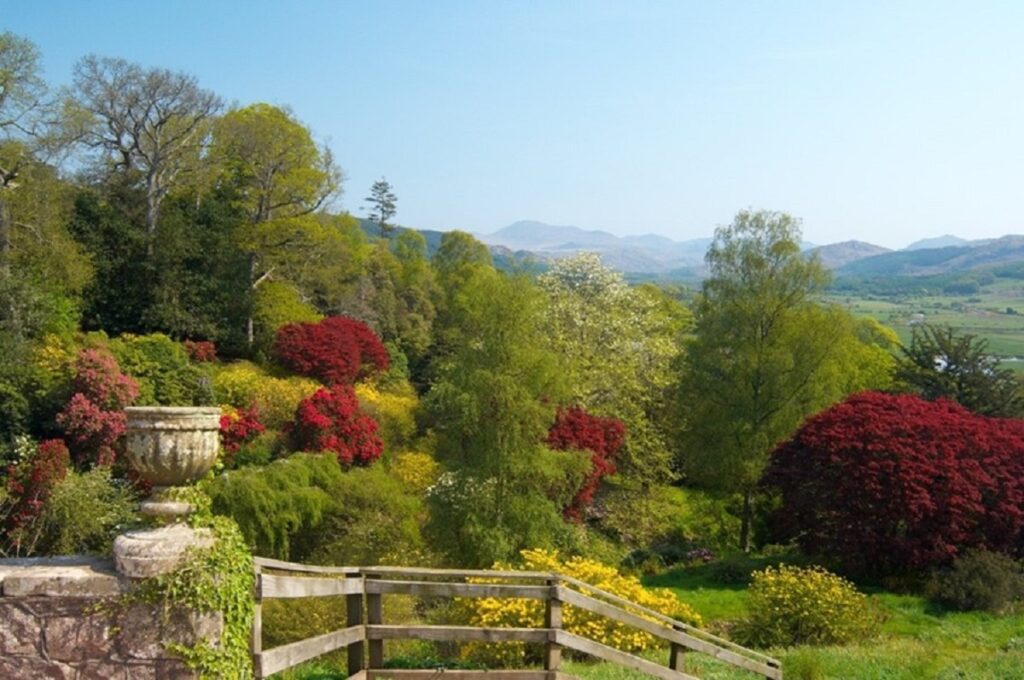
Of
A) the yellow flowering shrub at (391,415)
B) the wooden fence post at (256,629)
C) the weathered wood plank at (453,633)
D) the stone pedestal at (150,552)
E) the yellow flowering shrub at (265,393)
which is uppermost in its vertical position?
the stone pedestal at (150,552)

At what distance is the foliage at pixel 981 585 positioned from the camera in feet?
49.8

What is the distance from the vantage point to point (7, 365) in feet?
67.4

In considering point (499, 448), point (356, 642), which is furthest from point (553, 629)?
point (499, 448)

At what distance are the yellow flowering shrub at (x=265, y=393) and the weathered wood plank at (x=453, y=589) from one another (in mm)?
18435

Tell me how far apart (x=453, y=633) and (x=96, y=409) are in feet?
55.6

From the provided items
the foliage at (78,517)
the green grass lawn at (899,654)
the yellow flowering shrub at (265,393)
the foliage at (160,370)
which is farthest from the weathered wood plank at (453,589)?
the yellow flowering shrub at (265,393)

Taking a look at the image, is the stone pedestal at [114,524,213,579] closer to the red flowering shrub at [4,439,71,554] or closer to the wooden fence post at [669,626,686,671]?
the wooden fence post at [669,626,686,671]

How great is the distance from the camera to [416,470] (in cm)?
2348

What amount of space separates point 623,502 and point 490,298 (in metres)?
9.35

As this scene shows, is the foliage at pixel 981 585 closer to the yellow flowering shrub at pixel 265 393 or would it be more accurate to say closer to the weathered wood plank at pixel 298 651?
the weathered wood plank at pixel 298 651

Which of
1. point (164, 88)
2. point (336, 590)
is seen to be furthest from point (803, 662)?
point (164, 88)

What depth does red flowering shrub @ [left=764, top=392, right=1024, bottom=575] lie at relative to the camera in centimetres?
1728

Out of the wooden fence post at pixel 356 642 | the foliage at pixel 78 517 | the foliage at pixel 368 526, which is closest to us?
the wooden fence post at pixel 356 642

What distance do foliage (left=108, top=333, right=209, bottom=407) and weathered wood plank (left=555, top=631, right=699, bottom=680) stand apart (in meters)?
18.1
